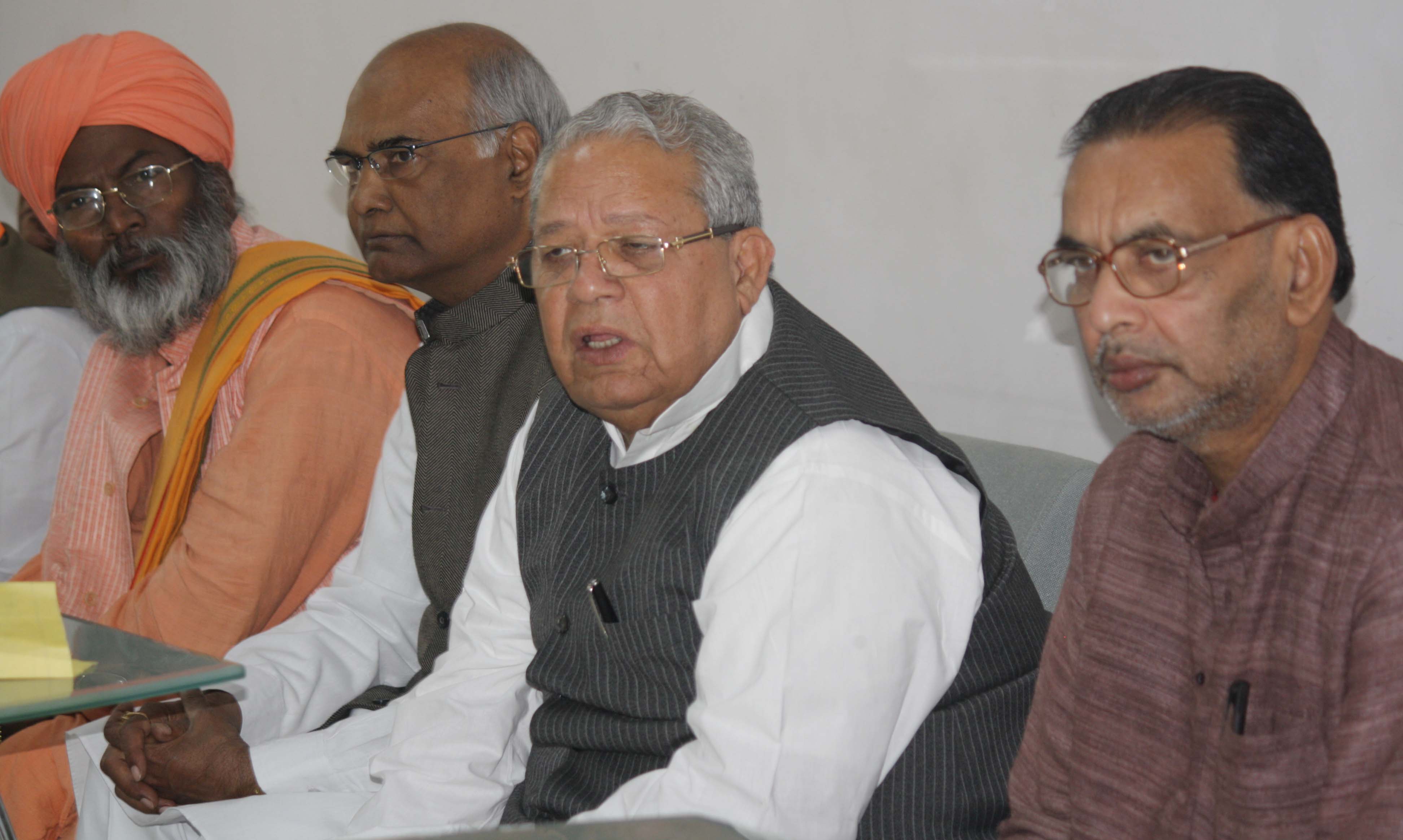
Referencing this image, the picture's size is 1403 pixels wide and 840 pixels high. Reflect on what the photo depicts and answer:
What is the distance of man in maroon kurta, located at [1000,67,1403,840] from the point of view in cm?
135

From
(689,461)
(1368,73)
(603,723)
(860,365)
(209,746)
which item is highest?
(1368,73)

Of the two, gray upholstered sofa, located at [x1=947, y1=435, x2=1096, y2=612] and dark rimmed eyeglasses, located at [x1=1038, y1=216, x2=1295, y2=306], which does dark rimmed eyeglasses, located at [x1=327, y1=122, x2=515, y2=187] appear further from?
dark rimmed eyeglasses, located at [x1=1038, y1=216, x2=1295, y2=306]

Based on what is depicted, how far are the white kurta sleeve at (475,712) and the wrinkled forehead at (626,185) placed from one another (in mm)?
465

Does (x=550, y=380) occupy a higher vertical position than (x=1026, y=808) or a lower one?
higher

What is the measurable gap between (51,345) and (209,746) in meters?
→ 1.69

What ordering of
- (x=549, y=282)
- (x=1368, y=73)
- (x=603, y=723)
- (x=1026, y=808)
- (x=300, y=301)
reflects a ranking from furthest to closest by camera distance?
(x=300, y=301), (x=1368, y=73), (x=549, y=282), (x=603, y=723), (x=1026, y=808)

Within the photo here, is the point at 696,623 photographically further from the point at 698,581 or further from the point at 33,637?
the point at 33,637

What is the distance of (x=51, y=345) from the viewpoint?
343 cm

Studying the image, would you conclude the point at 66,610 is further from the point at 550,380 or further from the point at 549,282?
the point at 549,282

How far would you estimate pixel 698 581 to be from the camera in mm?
1766

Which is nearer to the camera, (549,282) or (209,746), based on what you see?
(549,282)

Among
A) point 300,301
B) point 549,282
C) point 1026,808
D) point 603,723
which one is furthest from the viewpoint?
point 300,301

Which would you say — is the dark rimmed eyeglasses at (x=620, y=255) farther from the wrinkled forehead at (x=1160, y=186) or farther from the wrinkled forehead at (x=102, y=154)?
the wrinkled forehead at (x=102, y=154)

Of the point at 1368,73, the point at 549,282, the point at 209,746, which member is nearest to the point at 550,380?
the point at 549,282
